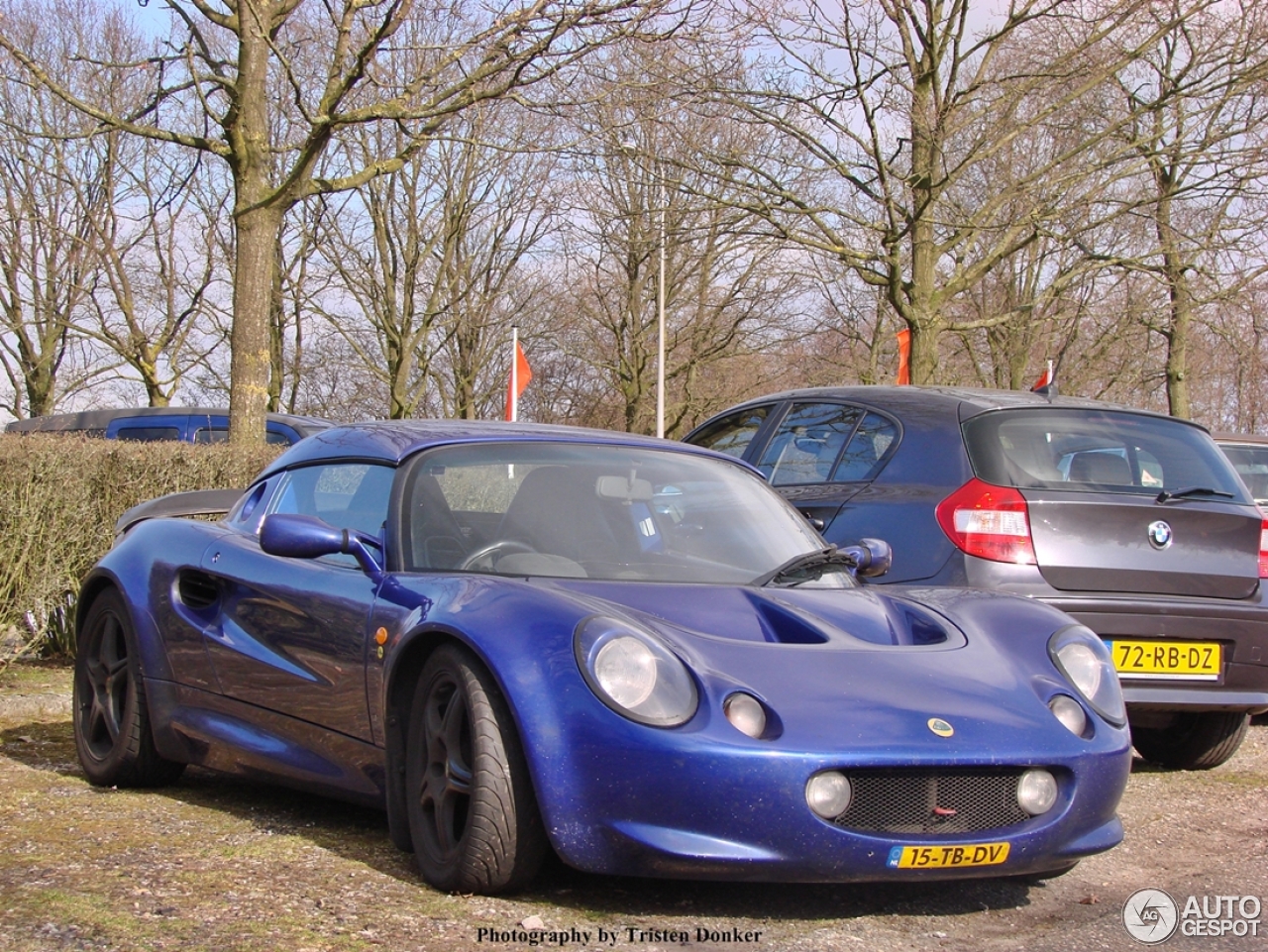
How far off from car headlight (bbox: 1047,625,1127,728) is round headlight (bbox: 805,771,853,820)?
3.00 ft

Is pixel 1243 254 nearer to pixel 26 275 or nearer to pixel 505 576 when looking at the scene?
pixel 505 576

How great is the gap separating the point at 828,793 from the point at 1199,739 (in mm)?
3494

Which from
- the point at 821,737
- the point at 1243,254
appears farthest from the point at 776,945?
the point at 1243,254

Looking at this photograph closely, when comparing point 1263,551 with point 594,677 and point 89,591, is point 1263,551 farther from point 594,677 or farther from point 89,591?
point 89,591

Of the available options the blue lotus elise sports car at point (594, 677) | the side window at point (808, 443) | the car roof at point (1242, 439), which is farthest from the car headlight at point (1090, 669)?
the car roof at point (1242, 439)

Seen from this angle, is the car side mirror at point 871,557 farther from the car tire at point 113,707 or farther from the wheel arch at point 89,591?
the wheel arch at point 89,591

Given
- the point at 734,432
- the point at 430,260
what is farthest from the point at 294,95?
the point at 430,260

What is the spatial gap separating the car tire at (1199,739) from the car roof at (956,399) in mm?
1306

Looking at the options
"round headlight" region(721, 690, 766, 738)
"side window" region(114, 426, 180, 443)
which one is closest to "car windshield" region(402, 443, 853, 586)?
"round headlight" region(721, 690, 766, 738)

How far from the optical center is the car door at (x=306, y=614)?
4.19 meters

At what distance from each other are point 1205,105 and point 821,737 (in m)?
15.7

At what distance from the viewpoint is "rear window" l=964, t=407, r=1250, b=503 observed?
6.00 metres

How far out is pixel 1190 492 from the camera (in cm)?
615

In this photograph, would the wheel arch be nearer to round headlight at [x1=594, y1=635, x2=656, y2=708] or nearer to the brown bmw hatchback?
round headlight at [x1=594, y1=635, x2=656, y2=708]
